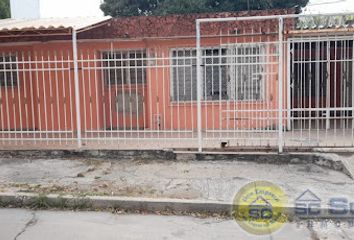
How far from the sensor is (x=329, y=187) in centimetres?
608

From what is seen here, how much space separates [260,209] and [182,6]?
59.9 ft

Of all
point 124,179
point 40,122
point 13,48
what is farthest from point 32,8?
point 124,179

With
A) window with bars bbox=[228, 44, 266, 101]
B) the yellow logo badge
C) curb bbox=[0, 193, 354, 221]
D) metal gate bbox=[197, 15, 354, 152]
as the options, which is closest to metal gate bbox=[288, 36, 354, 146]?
metal gate bbox=[197, 15, 354, 152]

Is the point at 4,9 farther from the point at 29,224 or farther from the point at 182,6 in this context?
the point at 29,224

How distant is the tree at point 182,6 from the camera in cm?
2197

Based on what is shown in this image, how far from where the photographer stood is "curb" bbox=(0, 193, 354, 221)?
5.32 meters

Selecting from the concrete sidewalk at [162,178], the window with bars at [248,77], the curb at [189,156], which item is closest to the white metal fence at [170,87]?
the window with bars at [248,77]

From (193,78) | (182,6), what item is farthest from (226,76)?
(182,6)

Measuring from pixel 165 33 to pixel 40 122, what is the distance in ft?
12.4

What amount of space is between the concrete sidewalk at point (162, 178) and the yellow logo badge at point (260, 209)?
161mm

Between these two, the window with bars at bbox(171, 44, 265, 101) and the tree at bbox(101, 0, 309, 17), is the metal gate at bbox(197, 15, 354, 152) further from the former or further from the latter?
the tree at bbox(101, 0, 309, 17)

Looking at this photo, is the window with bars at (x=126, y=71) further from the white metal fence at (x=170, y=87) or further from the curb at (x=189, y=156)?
the curb at (x=189, y=156)

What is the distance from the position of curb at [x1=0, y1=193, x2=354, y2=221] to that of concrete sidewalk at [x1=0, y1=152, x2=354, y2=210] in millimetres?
160

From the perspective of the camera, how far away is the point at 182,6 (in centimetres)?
2206
